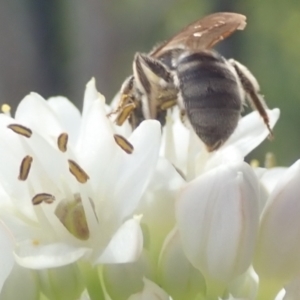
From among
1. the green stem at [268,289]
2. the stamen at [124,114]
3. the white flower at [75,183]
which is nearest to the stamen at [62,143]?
the white flower at [75,183]

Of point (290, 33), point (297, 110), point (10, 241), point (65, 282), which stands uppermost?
point (10, 241)

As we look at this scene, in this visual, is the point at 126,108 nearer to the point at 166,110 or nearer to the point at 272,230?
the point at 166,110

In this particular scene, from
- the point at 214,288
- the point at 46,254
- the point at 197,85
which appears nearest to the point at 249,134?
the point at 197,85

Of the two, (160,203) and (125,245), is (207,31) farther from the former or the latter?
(125,245)

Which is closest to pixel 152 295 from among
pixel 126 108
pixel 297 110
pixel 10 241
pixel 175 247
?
pixel 175 247

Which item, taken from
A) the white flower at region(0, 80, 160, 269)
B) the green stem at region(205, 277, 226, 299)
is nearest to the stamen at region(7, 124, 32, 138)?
the white flower at region(0, 80, 160, 269)

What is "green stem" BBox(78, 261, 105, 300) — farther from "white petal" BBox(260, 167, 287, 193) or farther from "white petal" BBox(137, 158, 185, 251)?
"white petal" BBox(260, 167, 287, 193)
